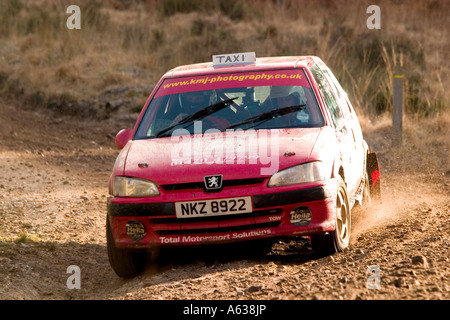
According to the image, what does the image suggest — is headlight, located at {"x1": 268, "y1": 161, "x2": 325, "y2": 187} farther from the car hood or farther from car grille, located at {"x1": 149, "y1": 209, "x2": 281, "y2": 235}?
car grille, located at {"x1": 149, "y1": 209, "x2": 281, "y2": 235}

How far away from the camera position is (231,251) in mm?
6531

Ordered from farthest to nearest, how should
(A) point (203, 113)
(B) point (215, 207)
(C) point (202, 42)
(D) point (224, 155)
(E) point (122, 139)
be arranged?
(C) point (202, 42) < (E) point (122, 139) < (A) point (203, 113) < (D) point (224, 155) < (B) point (215, 207)

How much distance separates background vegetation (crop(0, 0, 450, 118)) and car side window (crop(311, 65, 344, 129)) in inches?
294

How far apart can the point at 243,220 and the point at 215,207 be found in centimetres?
24

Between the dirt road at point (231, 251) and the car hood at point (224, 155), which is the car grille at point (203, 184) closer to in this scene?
the car hood at point (224, 155)

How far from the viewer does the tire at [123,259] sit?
19.8ft

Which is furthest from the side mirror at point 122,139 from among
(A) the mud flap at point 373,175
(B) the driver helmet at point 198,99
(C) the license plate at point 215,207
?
(A) the mud flap at point 373,175

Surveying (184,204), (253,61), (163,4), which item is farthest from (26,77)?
(184,204)

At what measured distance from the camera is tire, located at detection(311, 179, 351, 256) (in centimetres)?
583

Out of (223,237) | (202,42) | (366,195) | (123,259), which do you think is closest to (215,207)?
(223,237)

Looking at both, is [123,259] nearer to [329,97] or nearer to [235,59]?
[235,59]

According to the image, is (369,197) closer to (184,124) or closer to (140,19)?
(184,124)

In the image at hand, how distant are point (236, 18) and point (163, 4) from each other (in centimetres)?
274

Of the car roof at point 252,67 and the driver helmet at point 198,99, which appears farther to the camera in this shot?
the car roof at point 252,67
